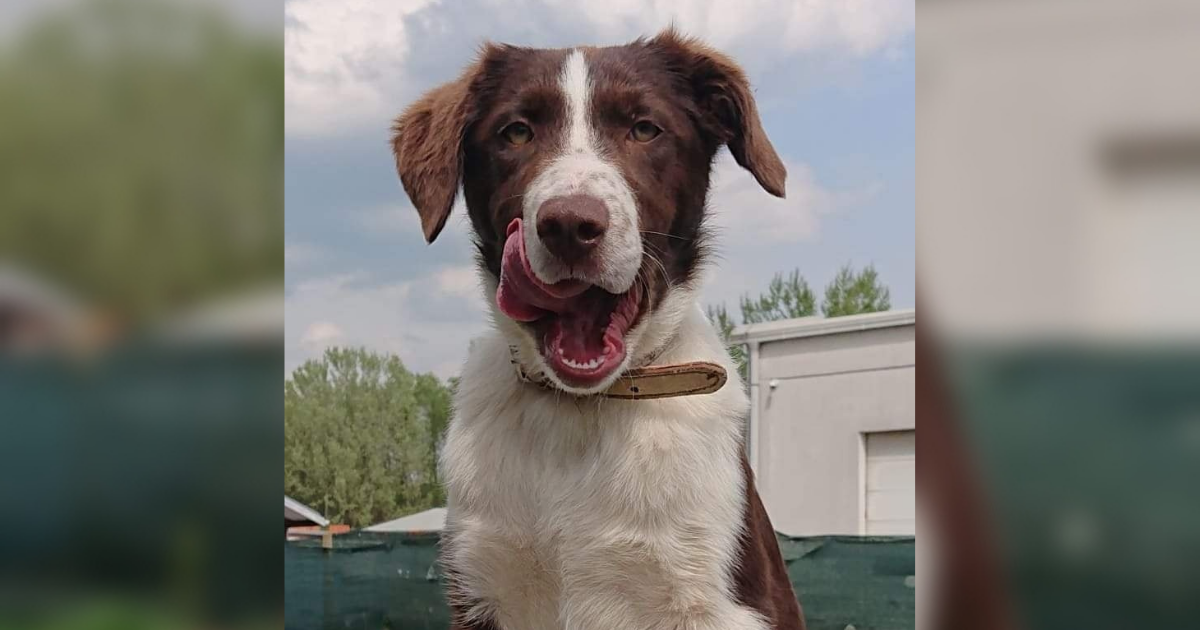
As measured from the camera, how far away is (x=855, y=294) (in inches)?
103

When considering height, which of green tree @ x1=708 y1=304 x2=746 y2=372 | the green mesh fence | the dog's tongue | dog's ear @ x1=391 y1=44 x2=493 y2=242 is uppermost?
dog's ear @ x1=391 y1=44 x2=493 y2=242

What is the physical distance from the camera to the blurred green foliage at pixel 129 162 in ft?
6.68

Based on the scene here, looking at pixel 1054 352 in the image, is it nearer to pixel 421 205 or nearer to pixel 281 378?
pixel 421 205

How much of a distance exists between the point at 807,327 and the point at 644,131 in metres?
0.72

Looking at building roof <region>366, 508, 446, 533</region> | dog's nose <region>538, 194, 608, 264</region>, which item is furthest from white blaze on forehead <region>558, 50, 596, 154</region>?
building roof <region>366, 508, 446, 533</region>

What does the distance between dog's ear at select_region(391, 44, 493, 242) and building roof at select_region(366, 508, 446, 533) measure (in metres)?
0.68

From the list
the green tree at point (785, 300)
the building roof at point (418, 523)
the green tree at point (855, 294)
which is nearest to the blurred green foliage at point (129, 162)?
the building roof at point (418, 523)

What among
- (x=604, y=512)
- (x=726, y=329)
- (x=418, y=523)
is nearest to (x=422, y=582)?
(x=418, y=523)

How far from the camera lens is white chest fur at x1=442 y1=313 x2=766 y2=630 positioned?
2.24 m

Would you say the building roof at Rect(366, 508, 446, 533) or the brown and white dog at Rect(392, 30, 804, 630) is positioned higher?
the brown and white dog at Rect(392, 30, 804, 630)

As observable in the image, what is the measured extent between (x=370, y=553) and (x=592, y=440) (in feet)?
3.48

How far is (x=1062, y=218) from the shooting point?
1.95 meters

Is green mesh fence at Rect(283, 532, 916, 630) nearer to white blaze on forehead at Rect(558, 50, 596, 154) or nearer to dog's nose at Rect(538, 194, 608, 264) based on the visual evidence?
dog's nose at Rect(538, 194, 608, 264)

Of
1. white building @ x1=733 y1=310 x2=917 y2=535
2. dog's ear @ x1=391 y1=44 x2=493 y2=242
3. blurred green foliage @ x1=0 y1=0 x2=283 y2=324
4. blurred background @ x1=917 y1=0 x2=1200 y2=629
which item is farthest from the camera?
white building @ x1=733 y1=310 x2=917 y2=535
